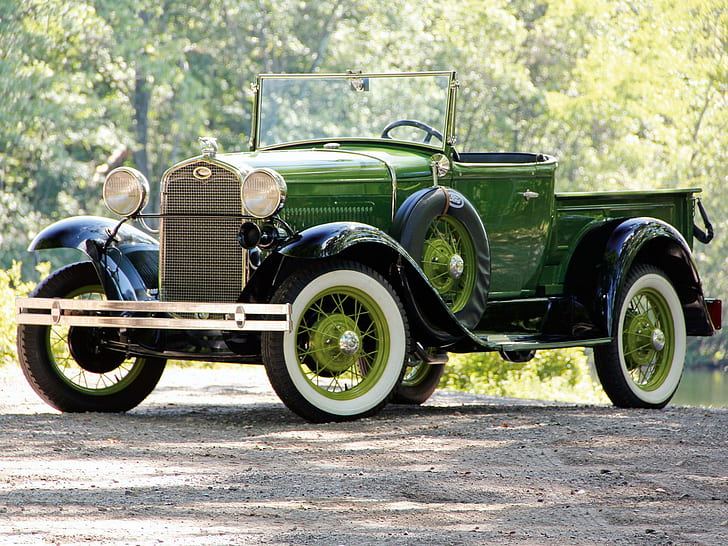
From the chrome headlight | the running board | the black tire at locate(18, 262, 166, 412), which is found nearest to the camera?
the chrome headlight

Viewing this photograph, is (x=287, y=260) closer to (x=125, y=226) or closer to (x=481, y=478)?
(x=125, y=226)

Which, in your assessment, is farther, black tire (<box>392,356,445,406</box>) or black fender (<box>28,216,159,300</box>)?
black tire (<box>392,356,445,406</box>)

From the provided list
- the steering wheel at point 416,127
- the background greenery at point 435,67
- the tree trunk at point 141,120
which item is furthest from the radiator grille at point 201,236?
the tree trunk at point 141,120

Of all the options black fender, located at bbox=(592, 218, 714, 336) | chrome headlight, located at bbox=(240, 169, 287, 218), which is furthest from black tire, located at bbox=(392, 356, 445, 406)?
chrome headlight, located at bbox=(240, 169, 287, 218)

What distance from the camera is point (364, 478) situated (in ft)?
15.1

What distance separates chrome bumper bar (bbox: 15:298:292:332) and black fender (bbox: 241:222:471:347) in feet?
0.89

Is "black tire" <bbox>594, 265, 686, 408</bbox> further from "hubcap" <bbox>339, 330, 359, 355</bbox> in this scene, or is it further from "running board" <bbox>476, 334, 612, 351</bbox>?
"hubcap" <bbox>339, 330, 359, 355</bbox>

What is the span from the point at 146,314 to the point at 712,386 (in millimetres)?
21309

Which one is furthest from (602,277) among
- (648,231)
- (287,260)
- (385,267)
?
(287,260)

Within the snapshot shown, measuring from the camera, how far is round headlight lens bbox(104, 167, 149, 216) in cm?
642

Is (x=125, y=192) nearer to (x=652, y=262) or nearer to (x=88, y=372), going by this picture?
(x=88, y=372)

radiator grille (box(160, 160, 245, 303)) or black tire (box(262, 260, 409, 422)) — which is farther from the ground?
radiator grille (box(160, 160, 245, 303))

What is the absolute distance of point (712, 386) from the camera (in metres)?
25.4

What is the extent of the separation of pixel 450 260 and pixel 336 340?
103 cm
